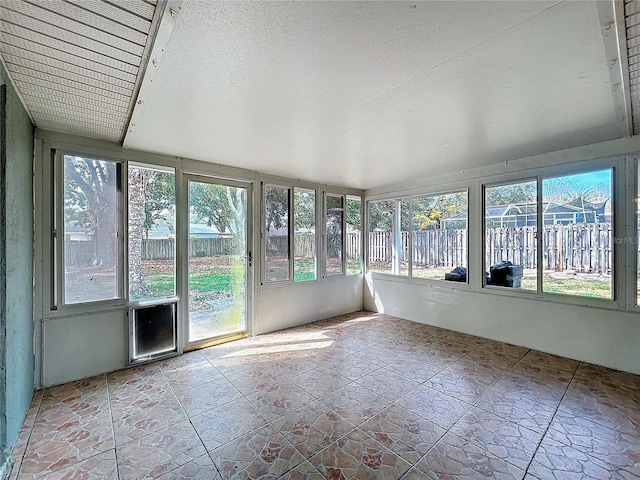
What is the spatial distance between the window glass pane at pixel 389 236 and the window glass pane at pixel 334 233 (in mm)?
702

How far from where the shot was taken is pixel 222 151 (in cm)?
329

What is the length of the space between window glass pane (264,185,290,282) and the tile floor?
1369 mm

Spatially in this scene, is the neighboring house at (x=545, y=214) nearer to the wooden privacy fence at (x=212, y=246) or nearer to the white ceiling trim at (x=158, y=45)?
the wooden privacy fence at (x=212, y=246)

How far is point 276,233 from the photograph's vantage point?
14.6ft

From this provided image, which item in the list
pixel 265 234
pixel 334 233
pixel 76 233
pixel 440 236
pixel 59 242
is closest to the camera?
pixel 59 242

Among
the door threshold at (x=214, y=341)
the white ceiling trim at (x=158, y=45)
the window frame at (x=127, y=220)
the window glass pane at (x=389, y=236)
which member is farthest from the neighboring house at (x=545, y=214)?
the white ceiling trim at (x=158, y=45)

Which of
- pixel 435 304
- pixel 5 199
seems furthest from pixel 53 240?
pixel 435 304

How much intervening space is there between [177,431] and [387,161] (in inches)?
139

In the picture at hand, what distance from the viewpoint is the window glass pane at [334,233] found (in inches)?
207

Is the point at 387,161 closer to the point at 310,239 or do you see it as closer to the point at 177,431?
the point at 310,239

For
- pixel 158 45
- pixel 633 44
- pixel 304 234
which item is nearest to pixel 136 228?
pixel 158 45

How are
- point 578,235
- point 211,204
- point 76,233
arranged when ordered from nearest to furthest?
point 76,233
point 578,235
point 211,204

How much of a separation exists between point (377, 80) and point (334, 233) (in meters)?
3.68

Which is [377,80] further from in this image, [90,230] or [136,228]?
[90,230]
